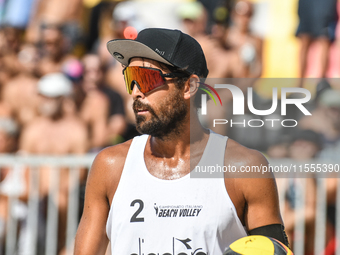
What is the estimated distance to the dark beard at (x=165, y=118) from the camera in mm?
2992

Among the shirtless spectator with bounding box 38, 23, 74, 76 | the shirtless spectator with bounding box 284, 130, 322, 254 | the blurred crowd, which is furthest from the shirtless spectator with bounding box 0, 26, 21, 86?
the shirtless spectator with bounding box 284, 130, 322, 254

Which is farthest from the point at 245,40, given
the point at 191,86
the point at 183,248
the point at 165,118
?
the point at 183,248

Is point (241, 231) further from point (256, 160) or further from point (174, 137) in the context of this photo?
point (174, 137)

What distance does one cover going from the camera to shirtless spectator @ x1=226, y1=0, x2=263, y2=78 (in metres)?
7.11

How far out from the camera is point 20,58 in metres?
7.42

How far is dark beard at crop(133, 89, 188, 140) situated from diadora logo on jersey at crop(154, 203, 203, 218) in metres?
0.50

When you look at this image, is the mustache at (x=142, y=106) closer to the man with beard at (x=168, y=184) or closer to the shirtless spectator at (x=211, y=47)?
the man with beard at (x=168, y=184)

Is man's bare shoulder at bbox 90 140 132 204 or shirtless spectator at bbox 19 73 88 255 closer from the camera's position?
man's bare shoulder at bbox 90 140 132 204

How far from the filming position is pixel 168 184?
9.66 feet

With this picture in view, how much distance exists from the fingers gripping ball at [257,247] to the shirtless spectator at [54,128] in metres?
3.69

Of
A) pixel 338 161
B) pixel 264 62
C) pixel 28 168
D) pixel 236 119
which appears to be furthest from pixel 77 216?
pixel 264 62

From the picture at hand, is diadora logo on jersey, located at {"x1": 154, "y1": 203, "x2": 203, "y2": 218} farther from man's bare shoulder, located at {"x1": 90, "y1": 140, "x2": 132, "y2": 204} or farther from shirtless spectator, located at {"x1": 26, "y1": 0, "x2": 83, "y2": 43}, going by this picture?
shirtless spectator, located at {"x1": 26, "y1": 0, "x2": 83, "y2": 43}

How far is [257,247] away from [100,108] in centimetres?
438

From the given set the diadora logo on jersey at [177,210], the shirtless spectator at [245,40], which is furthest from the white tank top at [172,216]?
the shirtless spectator at [245,40]
